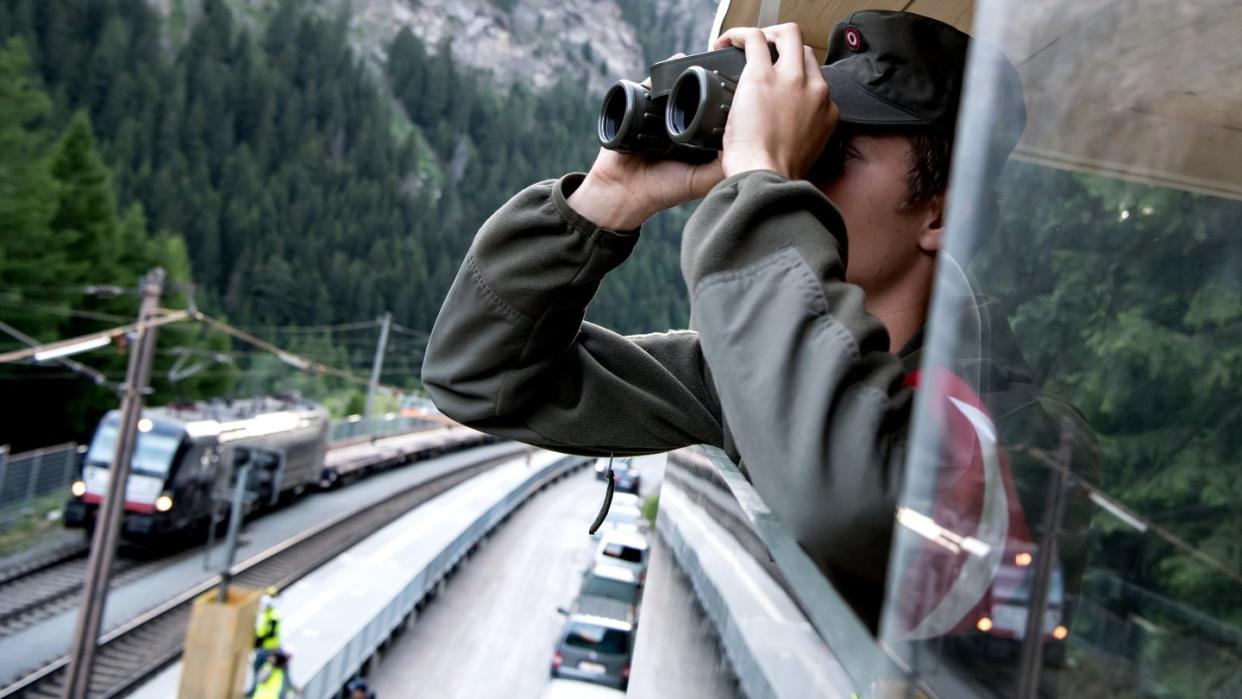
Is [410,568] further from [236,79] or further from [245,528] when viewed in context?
[236,79]

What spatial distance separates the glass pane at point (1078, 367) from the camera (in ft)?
1.77

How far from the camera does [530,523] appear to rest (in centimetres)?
2930

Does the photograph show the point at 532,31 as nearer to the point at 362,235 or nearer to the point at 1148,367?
the point at 362,235

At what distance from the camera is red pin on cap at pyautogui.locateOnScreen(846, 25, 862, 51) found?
4.23ft

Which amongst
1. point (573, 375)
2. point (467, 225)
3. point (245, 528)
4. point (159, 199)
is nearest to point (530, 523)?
point (245, 528)

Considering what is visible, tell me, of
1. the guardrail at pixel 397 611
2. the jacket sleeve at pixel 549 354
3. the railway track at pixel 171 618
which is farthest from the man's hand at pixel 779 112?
the railway track at pixel 171 618

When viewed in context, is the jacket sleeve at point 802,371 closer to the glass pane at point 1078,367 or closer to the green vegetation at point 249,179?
the glass pane at point 1078,367

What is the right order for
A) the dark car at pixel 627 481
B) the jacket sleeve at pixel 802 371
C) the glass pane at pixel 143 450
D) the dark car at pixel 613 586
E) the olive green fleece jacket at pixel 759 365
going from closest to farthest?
the olive green fleece jacket at pixel 759 365 < the jacket sleeve at pixel 802 371 < the dark car at pixel 613 586 < the glass pane at pixel 143 450 < the dark car at pixel 627 481

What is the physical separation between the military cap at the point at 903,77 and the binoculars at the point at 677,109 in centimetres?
10

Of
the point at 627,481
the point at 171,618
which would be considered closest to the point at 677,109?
the point at 171,618

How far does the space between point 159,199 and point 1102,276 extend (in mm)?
71050

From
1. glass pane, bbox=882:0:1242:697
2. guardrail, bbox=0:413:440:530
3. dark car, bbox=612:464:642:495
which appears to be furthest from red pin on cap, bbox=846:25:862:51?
dark car, bbox=612:464:642:495

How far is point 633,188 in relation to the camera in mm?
1486

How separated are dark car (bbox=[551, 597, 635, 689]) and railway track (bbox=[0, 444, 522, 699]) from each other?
508cm
